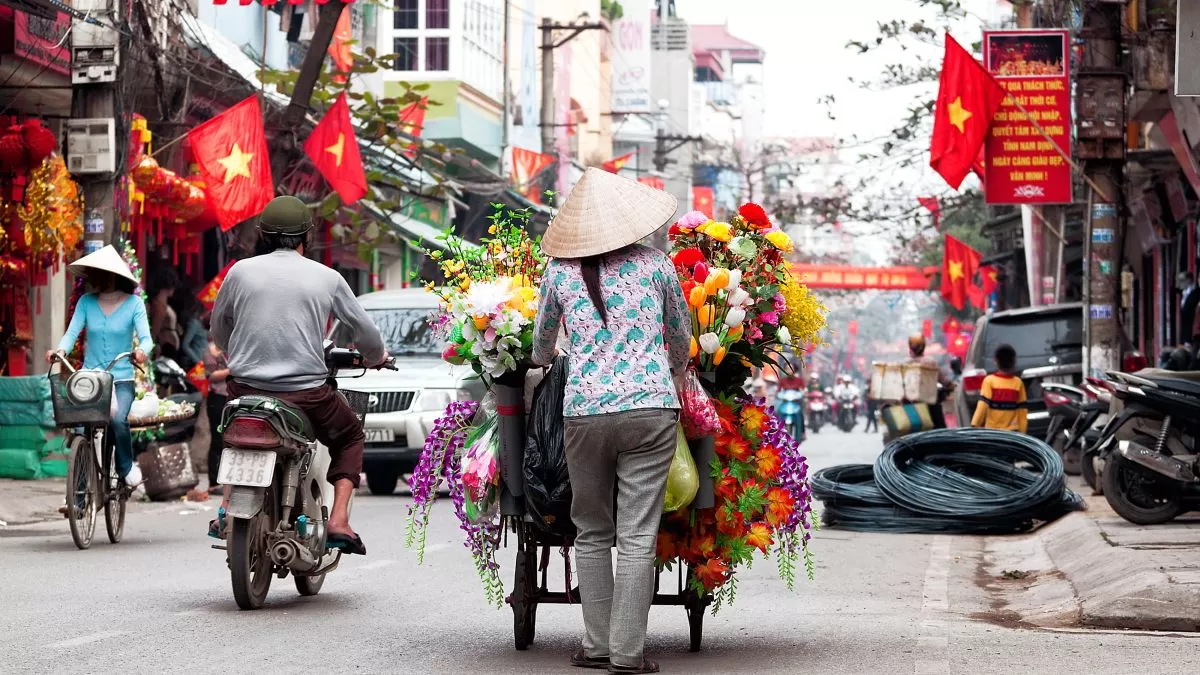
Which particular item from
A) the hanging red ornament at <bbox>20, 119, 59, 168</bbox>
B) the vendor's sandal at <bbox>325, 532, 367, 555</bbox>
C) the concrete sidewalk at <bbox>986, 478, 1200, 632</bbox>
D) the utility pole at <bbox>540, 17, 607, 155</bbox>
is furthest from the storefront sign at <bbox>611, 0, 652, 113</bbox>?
the vendor's sandal at <bbox>325, 532, 367, 555</bbox>

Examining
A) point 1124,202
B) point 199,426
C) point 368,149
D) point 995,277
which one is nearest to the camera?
point 1124,202

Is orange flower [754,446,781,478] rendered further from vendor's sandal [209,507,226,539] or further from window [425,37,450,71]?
window [425,37,450,71]

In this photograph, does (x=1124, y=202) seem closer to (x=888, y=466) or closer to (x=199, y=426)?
(x=888, y=466)

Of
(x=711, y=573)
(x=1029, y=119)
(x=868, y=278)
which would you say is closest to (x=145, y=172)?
(x=1029, y=119)

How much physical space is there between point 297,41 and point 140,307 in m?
16.0

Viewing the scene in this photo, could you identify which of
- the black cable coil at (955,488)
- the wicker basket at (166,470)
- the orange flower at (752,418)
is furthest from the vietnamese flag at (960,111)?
the orange flower at (752,418)

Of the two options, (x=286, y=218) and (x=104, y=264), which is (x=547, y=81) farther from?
(x=286, y=218)

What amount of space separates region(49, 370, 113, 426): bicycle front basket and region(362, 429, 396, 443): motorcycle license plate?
5.50 meters

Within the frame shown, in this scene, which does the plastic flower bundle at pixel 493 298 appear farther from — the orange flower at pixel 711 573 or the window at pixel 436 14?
the window at pixel 436 14

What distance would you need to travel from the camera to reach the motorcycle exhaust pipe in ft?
40.4

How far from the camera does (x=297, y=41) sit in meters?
26.3

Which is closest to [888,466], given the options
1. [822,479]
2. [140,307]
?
[822,479]

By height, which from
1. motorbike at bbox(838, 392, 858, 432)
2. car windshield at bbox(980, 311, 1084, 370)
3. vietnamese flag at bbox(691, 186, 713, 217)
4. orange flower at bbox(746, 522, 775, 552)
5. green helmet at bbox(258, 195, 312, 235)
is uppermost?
vietnamese flag at bbox(691, 186, 713, 217)

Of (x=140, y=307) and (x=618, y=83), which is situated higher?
(x=618, y=83)
